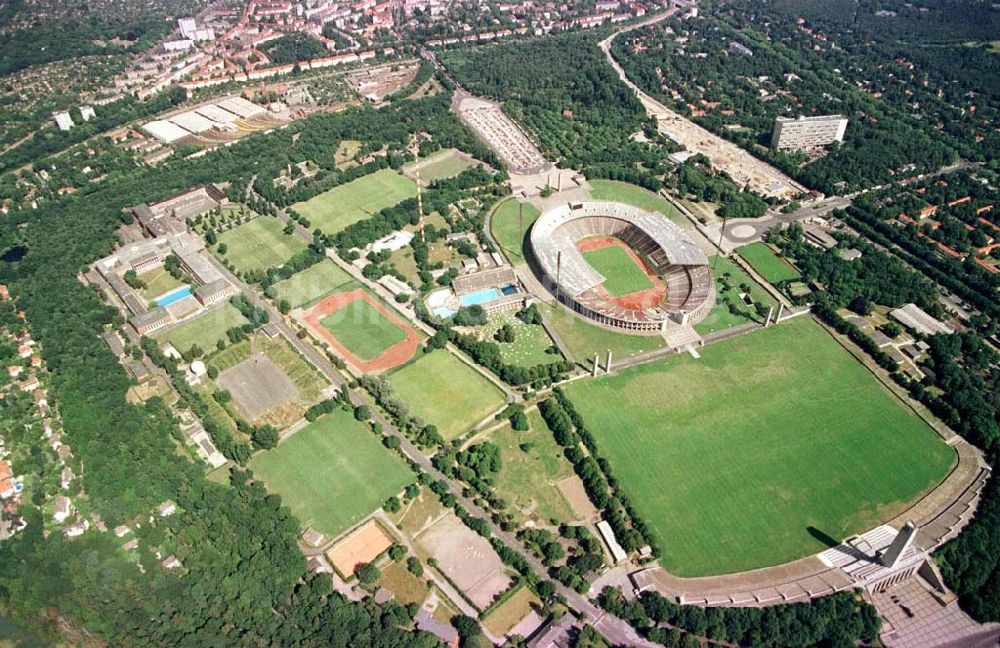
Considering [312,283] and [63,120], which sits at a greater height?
[63,120]

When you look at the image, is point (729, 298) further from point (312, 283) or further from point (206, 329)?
point (206, 329)

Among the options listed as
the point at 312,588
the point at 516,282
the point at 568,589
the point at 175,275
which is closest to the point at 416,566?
the point at 312,588

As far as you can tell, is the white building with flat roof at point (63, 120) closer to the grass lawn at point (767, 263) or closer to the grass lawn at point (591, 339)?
the grass lawn at point (591, 339)

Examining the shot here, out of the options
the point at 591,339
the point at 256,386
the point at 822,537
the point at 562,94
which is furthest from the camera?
the point at 562,94

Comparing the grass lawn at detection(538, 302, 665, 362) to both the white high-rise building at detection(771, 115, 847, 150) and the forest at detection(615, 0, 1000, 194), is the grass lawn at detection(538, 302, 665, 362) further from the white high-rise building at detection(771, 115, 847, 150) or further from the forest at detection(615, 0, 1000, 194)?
the white high-rise building at detection(771, 115, 847, 150)

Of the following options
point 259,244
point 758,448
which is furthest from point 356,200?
point 758,448

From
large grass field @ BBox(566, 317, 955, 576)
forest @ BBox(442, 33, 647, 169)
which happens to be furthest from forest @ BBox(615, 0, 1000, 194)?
large grass field @ BBox(566, 317, 955, 576)
